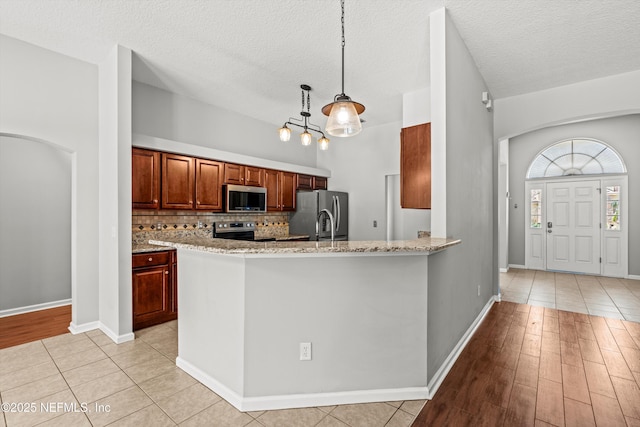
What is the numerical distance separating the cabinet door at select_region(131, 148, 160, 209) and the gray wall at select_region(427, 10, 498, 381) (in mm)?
3305

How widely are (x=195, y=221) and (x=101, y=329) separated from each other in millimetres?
1782

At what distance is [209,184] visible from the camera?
4461 millimetres

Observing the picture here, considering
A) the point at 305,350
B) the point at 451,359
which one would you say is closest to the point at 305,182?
the point at 451,359

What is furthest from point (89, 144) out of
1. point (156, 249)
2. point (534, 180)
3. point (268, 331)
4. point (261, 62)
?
point (534, 180)

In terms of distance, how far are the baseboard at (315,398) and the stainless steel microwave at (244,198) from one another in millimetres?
2908

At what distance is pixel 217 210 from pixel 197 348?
2.53 metres

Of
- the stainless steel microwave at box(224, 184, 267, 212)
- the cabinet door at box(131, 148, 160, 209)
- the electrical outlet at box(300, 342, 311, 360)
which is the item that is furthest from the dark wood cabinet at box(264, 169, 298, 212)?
the electrical outlet at box(300, 342, 311, 360)

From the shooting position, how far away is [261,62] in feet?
11.4

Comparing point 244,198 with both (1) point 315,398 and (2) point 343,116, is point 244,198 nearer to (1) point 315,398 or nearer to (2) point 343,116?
(2) point 343,116

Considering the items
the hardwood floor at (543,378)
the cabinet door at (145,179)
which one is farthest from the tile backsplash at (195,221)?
the hardwood floor at (543,378)

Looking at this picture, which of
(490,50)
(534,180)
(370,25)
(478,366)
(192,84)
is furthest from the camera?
(534,180)

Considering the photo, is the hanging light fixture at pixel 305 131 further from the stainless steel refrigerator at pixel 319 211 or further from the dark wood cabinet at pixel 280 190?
the stainless steel refrigerator at pixel 319 211

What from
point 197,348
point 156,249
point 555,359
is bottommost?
point 555,359

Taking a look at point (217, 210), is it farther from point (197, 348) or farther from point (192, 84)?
point (197, 348)
